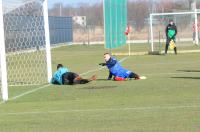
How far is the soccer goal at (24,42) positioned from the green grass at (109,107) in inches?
165

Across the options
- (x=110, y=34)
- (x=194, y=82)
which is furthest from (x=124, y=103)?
(x=110, y=34)

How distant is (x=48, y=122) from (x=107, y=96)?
13.9 feet

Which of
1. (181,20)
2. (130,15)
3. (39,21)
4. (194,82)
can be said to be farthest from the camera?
(130,15)

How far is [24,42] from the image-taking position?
28312mm

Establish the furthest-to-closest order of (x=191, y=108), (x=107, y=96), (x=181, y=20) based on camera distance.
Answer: (x=181, y=20) → (x=107, y=96) → (x=191, y=108)

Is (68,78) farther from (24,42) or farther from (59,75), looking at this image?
(24,42)

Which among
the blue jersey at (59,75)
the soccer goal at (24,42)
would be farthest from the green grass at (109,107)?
the soccer goal at (24,42)

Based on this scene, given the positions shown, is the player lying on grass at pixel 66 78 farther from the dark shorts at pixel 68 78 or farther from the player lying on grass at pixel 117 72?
the player lying on grass at pixel 117 72

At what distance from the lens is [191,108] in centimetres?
1247

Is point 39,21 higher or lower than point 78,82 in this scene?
higher

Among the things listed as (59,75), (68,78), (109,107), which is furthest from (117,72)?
(109,107)

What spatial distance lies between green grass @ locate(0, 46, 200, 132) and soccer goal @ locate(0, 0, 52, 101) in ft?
13.7

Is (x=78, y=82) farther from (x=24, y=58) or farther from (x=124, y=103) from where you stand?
(x=24, y=58)

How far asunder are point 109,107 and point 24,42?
15.6 meters
